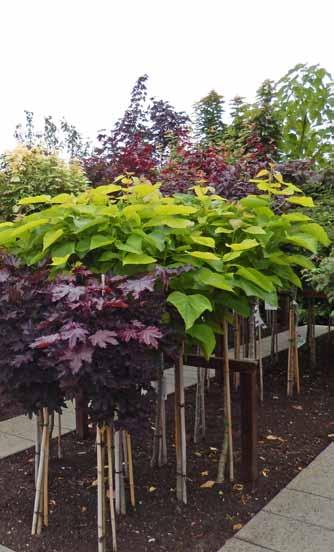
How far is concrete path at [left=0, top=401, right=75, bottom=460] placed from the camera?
3.48m

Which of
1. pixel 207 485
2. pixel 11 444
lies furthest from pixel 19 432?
pixel 207 485

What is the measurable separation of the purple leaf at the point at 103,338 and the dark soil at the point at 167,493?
0.59m

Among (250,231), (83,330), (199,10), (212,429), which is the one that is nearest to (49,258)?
(83,330)

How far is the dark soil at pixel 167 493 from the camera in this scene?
2297mm

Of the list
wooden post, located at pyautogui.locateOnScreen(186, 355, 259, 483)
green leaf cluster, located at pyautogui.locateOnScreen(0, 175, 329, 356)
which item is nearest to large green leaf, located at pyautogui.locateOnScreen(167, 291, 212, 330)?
green leaf cluster, located at pyautogui.locateOnScreen(0, 175, 329, 356)

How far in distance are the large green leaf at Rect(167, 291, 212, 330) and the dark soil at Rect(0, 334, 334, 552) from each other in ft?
1.88

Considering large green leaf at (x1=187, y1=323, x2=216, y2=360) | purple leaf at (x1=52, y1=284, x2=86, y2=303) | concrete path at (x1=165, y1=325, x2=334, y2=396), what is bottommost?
concrete path at (x1=165, y1=325, x2=334, y2=396)

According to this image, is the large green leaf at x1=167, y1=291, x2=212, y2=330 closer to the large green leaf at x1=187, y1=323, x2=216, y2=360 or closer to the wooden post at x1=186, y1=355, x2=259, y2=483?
the large green leaf at x1=187, y1=323, x2=216, y2=360

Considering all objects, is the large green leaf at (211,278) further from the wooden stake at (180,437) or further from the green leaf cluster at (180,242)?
the wooden stake at (180,437)

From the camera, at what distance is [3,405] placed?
235 centimetres

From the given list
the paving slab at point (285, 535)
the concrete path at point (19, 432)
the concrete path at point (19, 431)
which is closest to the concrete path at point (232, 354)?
the concrete path at point (19, 431)

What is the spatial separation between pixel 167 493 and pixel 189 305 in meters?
1.32

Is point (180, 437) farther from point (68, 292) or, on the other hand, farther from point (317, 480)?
point (68, 292)

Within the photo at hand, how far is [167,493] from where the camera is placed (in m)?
2.73
